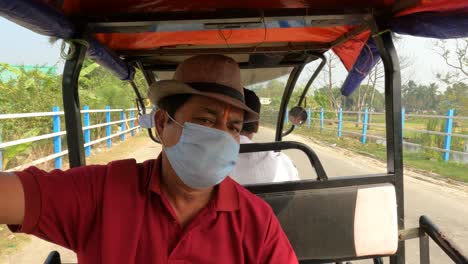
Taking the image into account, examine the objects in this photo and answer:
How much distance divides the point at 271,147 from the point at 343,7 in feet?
2.55

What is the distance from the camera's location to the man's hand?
1.21 meters

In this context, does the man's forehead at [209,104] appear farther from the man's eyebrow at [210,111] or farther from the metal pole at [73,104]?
the metal pole at [73,104]

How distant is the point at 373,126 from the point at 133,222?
14.7 m

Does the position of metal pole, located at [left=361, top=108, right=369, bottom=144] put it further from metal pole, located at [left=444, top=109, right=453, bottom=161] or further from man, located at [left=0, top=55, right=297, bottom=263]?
man, located at [left=0, top=55, right=297, bottom=263]

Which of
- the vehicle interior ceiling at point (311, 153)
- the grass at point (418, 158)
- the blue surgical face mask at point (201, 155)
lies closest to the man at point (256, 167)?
the vehicle interior ceiling at point (311, 153)

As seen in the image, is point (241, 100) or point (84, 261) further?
point (241, 100)

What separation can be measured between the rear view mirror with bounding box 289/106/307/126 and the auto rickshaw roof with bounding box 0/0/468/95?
767mm

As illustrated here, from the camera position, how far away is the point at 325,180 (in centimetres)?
194

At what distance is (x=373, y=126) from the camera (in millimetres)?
14992

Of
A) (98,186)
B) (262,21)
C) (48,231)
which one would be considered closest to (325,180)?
(262,21)

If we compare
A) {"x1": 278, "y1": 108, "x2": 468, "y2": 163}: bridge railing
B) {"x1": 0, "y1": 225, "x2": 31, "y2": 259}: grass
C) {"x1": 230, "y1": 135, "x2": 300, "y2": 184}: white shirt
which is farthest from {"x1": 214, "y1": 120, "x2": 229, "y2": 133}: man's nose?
{"x1": 278, "y1": 108, "x2": 468, "y2": 163}: bridge railing

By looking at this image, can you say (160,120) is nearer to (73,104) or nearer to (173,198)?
(173,198)

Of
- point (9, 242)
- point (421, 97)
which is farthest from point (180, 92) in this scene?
point (421, 97)

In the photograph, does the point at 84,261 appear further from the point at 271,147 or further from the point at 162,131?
the point at 271,147
